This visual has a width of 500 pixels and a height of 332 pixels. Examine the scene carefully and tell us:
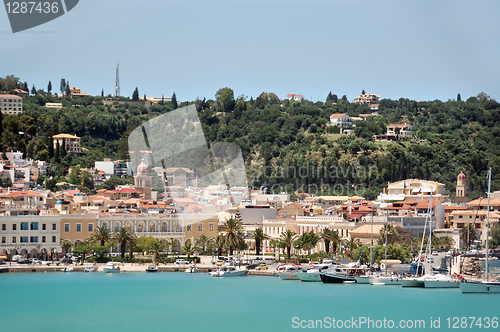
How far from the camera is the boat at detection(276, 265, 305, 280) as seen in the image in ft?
139

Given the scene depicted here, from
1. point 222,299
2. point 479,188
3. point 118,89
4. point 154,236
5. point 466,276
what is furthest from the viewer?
point 118,89

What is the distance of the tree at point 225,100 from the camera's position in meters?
115

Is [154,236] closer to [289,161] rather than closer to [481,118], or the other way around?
[289,161]

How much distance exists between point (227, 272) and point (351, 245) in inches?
329

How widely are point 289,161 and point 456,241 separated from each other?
32.4 meters

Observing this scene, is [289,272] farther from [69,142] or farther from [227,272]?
[69,142]

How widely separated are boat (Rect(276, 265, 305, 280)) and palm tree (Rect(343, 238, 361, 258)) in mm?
4598

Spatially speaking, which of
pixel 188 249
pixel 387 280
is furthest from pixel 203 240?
pixel 387 280

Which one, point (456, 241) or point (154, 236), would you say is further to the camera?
point (456, 241)

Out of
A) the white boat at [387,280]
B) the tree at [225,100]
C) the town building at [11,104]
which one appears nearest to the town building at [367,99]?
the tree at [225,100]

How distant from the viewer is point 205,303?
3434 centimetres

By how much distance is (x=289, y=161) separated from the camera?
3482 inches

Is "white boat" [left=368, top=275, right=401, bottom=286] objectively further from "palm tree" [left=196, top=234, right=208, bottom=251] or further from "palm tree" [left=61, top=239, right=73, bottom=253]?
"palm tree" [left=61, top=239, right=73, bottom=253]

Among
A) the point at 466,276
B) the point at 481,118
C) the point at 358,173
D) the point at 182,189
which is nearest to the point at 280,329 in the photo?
the point at 466,276
